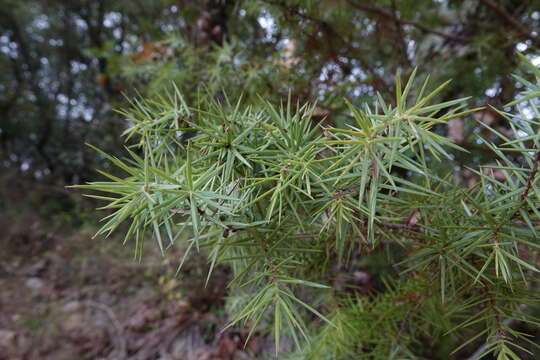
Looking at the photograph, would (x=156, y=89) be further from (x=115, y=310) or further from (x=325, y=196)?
(x=115, y=310)

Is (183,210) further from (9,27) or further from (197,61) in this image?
(9,27)

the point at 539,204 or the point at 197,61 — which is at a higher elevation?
the point at 197,61

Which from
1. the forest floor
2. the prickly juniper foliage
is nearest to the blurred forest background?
the forest floor

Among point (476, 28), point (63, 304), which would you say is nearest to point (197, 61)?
point (476, 28)

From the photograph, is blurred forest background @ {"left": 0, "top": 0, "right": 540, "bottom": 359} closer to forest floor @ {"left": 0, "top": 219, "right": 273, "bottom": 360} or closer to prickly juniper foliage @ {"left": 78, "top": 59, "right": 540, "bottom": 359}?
forest floor @ {"left": 0, "top": 219, "right": 273, "bottom": 360}

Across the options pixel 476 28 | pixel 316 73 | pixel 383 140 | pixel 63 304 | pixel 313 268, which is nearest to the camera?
pixel 383 140

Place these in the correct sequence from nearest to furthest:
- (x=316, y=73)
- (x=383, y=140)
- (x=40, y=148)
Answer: (x=383, y=140), (x=316, y=73), (x=40, y=148)

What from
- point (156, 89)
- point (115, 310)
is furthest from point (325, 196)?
point (115, 310)

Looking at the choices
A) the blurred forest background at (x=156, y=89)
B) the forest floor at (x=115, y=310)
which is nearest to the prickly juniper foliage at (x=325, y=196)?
the blurred forest background at (x=156, y=89)
